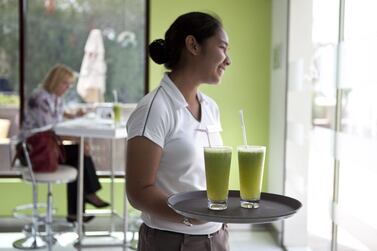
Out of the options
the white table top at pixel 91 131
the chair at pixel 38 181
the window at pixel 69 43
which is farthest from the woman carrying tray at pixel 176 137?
the window at pixel 69 43

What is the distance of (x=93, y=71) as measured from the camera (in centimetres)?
429

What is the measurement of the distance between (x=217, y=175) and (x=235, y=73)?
3021 millimetres

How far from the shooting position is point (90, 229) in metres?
4.04

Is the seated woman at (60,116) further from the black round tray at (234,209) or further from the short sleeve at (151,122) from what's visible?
the black round tray at (234,209)

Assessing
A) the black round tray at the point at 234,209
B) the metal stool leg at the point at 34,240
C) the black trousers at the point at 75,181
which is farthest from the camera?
the black trousers at the point at 75,181

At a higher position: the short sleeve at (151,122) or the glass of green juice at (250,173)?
the short sleeve at (151,122)

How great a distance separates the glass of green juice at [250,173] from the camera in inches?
47.9

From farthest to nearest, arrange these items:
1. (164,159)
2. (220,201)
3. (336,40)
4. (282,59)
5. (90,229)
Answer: (90,229) < (282,59) < (336,40) < (164,159) < (220,201)

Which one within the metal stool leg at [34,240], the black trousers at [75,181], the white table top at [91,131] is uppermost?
the white table top at [91,131]

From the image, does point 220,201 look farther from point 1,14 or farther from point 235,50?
point 1,14

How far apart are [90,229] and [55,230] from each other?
0.28 metres

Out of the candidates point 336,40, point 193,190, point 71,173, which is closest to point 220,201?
point 193,190

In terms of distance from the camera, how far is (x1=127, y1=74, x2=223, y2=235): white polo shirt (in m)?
1.27

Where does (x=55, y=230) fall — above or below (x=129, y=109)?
below
